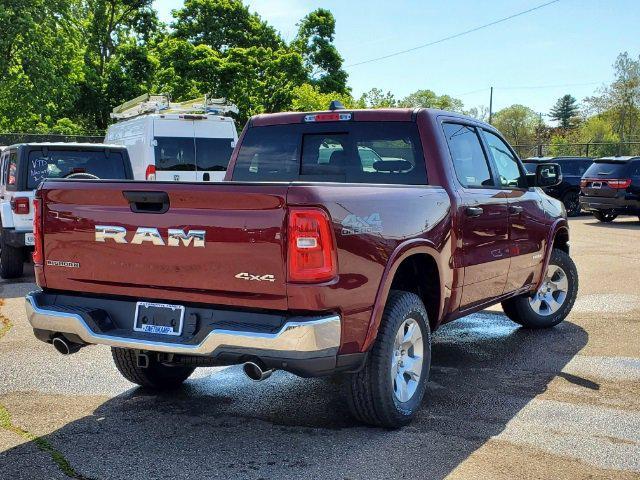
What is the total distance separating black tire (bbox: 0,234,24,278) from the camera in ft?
33.3

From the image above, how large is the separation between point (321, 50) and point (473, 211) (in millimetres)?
36637

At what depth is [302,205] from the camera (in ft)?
11.6

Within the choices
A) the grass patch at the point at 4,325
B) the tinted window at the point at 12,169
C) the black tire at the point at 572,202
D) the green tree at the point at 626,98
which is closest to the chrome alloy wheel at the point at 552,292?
the grass patch at the point at 4,325

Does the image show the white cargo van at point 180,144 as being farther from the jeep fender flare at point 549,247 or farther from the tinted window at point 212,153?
the jeep fender flare at point 549,247

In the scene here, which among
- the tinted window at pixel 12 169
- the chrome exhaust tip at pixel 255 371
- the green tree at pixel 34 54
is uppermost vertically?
the green tree at pixel 34 54

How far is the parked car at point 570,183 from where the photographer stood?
2128 cm

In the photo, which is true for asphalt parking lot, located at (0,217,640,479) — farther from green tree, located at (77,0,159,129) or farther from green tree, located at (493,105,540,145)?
green tree, located at (493,105,540,145)

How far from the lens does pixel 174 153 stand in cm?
1403

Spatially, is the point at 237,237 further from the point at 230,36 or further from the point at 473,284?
the point at 230,36

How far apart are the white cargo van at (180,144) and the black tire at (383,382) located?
988cm

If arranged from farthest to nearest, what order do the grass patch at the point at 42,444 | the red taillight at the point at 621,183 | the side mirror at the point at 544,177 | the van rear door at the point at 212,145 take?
1. the red taillight at the point at 621,183
2. the van rear door at the point at 212,145
3. the side mirror at the point at 544,177
4. the grass patch at the point at 42,444

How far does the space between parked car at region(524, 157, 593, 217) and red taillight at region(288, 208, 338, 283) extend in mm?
18491

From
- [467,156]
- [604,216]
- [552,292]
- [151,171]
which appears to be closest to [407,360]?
[467,156]

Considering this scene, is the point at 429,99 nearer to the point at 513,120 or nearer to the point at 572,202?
the point at 513,120
